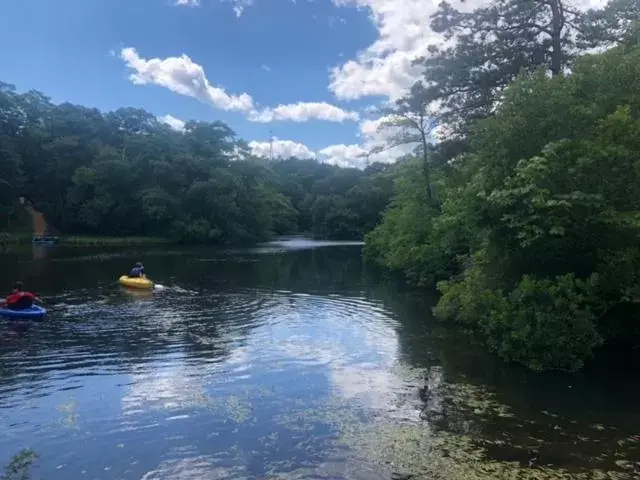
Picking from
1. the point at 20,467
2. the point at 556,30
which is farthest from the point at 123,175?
the point at 20,467

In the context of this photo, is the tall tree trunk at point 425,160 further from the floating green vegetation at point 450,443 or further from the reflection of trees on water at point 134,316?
the floating green vegetation at point 450,443

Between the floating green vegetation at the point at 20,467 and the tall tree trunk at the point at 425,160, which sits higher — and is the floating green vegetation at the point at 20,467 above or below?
below

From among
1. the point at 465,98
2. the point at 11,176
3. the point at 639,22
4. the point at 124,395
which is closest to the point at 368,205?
the point at 11,176

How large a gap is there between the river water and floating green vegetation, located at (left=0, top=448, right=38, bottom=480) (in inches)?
7.6

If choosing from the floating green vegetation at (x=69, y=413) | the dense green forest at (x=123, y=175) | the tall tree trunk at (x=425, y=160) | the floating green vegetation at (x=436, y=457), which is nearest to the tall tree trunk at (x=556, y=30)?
the tall tree trunk at (x=425, y=160)

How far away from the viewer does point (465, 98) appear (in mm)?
26438

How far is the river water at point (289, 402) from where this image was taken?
8.26 metres

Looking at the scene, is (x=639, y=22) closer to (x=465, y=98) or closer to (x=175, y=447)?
(x=465, y=98)

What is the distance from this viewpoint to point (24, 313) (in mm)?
18672

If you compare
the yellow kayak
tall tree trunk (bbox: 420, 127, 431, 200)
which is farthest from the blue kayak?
tall tree trunk (bbox: 420, 127, 431, 200)

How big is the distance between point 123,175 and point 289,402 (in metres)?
67.7

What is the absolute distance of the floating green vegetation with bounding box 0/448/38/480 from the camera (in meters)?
7.45

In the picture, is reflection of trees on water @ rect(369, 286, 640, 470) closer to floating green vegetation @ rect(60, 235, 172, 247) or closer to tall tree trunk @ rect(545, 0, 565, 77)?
tall tree trunk @ rect(545, 0, 565, 77)

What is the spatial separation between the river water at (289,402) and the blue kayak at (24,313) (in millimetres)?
438
